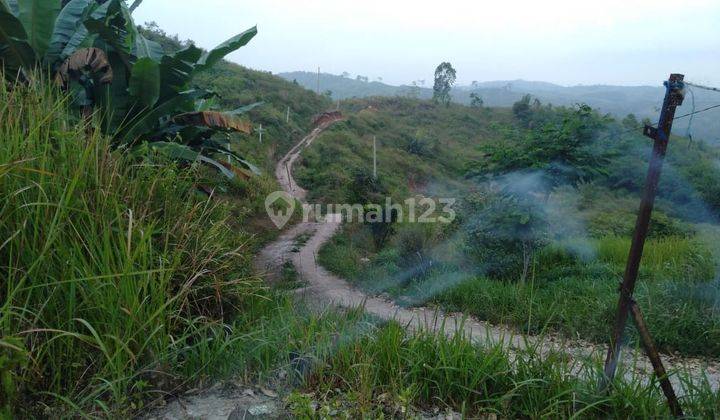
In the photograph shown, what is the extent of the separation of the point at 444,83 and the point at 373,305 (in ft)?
131

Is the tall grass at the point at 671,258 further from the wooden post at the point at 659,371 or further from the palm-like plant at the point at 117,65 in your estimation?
the palm-like plant at the point at 117,65

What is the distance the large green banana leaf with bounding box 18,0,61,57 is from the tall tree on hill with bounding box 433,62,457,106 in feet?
136

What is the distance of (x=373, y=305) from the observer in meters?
7.59

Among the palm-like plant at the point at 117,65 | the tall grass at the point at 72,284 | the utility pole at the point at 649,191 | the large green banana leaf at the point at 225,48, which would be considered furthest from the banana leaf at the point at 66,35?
the utility pole at the point at 649,191

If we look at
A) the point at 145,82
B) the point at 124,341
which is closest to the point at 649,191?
the point at 124,341

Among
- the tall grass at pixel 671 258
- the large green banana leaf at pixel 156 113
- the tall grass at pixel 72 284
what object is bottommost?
the tall grass at pixel 671 258

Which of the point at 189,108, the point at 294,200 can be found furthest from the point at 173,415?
the point at 294,200

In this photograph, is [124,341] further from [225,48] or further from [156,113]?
[225,48]

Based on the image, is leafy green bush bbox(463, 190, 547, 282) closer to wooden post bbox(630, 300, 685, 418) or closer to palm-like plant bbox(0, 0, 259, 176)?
palm-like plant bbox(0, 0, 259, 176)

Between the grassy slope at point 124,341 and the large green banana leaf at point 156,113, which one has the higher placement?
the large green banana leaf at point 156,113

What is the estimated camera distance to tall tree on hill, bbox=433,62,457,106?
4447 centimetres

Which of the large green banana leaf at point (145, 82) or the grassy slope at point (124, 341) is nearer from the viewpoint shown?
the grassy slope at point (124, 341)

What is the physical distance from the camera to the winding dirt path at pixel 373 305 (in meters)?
3.09

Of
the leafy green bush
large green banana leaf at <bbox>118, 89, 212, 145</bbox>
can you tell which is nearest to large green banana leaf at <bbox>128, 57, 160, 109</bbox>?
large green banana leaf at <bbox>118, 89, 212, 145</bbox>
